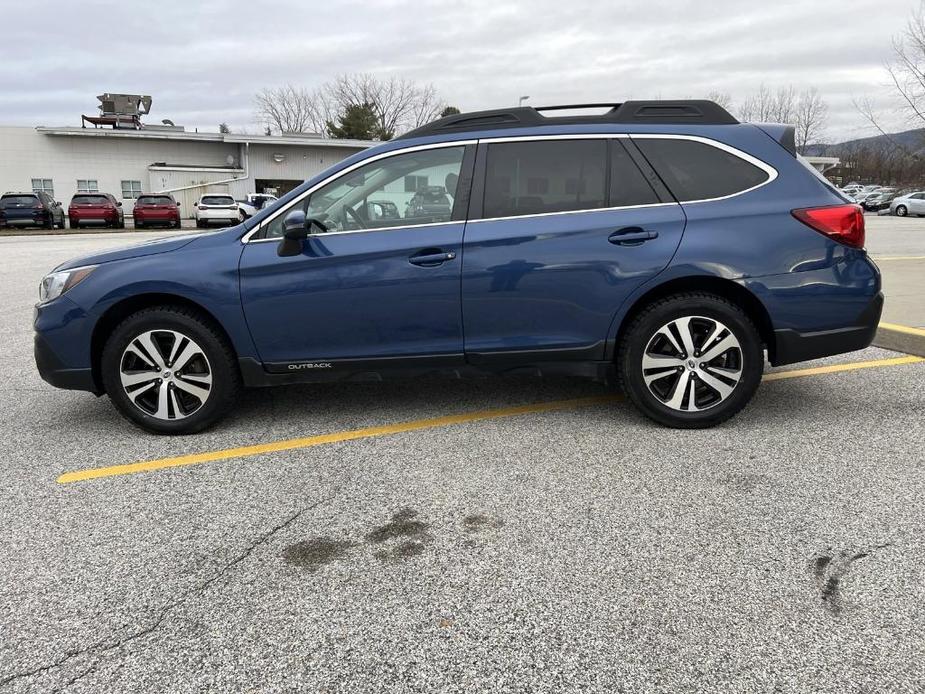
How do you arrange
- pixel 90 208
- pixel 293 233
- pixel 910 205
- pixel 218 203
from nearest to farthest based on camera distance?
pixel 293 233, pixel 90 208, pixel 218 203, pixel 910 205

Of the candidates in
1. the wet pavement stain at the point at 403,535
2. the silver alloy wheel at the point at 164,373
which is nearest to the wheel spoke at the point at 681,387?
the wet pavement stain at the point at 403,535

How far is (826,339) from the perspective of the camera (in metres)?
4.13

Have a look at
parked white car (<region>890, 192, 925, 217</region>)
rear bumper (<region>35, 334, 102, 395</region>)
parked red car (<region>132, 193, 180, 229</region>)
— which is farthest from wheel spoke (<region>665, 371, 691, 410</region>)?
parked white car (<region>890, 192, 925, 217</region>)

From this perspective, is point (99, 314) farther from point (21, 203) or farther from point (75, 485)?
point (21, 203)

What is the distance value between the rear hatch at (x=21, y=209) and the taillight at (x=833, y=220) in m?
31.3

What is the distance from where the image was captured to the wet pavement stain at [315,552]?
2.83m

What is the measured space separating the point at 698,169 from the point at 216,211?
91.7 ft

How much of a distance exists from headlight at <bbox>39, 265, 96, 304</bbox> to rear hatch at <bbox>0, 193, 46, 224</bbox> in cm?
2866

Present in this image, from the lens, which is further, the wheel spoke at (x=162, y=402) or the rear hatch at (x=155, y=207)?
the rear hatch at (x=155, y=207)

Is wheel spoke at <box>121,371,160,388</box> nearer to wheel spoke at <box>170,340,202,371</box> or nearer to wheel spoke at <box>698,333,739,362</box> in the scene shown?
wheel spoke at <box>170,340,202,371</box>

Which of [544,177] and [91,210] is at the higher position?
[91,210]

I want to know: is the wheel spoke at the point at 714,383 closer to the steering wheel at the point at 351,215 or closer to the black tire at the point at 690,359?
the black tire at the point at 690,359

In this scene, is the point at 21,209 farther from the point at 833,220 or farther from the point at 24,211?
the point at 833,220

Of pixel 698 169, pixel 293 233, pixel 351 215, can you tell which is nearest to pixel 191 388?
pixel 293 233
